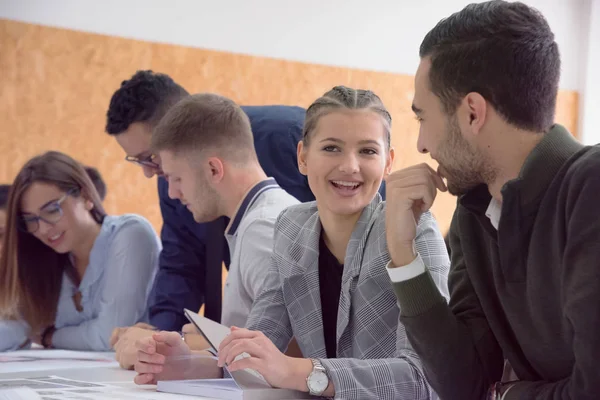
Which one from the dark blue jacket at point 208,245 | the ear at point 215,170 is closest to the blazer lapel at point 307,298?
the ear at point 215,170

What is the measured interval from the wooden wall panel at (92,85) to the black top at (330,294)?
3.13m

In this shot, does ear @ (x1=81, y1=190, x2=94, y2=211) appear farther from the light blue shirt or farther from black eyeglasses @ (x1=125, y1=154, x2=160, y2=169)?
black eyeglasses @ (x1=125, y1=154, x2=160, y2=169)

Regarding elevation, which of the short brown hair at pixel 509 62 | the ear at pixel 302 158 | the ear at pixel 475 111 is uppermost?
the short brown hair at pixel 509 62

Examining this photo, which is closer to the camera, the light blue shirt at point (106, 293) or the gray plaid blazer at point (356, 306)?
the gray plaid blazer at point (356, 306)

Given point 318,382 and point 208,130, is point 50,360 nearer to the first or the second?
point 208,130

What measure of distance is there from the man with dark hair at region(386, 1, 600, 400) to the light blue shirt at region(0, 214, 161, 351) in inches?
61.6

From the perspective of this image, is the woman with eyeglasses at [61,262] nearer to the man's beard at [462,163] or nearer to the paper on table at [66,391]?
the paper on table at [66,391]

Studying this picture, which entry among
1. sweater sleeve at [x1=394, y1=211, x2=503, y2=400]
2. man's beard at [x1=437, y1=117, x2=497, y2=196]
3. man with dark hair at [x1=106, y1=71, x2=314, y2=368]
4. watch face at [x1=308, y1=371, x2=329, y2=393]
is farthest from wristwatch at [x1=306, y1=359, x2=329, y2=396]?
man with dark hair at [x1=106, y1=71, x2=314, y2=368]

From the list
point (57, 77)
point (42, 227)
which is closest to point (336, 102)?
point (42, 227)

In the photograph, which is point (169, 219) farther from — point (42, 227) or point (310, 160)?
point (310, 160)

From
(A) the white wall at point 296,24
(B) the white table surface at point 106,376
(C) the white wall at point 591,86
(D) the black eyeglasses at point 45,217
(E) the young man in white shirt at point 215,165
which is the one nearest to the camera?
(B) the white table surface at point 106,376

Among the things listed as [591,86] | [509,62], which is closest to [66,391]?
[509,62]

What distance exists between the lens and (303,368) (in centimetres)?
140

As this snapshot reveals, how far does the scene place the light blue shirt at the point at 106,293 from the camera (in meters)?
2.72
